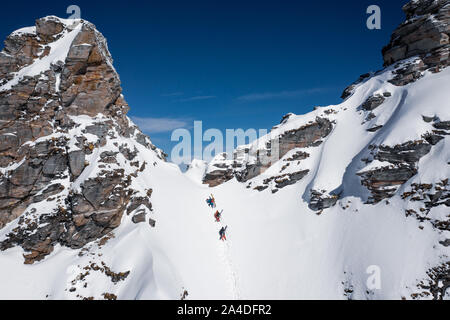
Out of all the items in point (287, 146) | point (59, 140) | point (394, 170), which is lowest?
point (394, 170)

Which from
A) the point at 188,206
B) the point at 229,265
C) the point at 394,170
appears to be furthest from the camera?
the point at 188,206

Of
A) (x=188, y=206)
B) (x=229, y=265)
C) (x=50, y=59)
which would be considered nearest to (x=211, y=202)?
(x=188, y=206)

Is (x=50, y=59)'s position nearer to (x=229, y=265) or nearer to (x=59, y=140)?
(x=59, y=140)

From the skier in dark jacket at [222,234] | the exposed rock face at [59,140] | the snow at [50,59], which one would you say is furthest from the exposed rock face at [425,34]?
the snow at [50,59]

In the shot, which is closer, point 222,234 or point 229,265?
point 229,265

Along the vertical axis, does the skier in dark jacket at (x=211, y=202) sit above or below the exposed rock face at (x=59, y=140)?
below

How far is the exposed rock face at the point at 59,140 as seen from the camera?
99.0ft

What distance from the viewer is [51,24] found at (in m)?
38.5

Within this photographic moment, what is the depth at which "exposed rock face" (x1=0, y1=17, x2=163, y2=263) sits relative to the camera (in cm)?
3017

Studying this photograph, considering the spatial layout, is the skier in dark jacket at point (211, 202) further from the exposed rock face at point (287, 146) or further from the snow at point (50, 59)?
the snow at point (50, 59)

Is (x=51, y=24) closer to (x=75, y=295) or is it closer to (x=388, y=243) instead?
(x=75, y=295)

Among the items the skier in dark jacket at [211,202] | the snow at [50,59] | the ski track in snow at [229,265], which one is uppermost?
the snow at [50,59]

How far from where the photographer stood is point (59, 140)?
3366 centimetres
